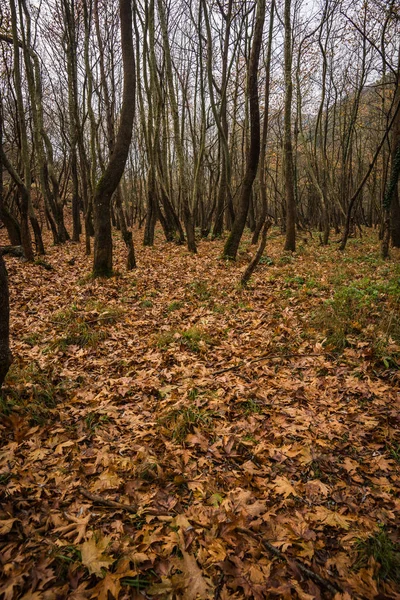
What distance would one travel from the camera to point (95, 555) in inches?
80.6

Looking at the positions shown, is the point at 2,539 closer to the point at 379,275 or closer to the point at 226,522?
the point at 226,522

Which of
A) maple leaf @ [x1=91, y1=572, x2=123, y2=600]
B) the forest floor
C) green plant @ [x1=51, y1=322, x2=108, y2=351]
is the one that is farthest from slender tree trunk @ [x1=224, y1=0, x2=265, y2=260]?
maple leaf @ [x1=91, y1=572, x2=123, y2=600]

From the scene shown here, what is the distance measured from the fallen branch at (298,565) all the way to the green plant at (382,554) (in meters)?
0.22

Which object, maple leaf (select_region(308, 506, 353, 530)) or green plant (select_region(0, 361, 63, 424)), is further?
green plant (select_region(0, 361, 63, 424))

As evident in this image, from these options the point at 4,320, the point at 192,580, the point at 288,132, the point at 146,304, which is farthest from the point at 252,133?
the point at 192,580

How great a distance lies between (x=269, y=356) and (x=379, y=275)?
4695 mm

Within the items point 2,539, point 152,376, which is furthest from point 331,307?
point 2,539

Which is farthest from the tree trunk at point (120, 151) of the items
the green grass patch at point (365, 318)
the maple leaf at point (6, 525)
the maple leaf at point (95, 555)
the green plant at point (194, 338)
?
the maple leaf at point (95, 555)

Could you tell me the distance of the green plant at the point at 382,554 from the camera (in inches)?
78.5

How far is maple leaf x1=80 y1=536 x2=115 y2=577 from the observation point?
198 cm

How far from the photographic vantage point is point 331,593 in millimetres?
1916

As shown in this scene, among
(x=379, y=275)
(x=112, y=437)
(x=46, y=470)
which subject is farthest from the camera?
(x=379, y=275)

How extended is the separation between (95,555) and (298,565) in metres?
1.32

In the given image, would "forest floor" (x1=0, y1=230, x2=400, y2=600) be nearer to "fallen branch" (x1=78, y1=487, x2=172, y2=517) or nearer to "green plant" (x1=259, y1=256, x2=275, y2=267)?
"fallen branch" (x1=78, y1=487, x2=172, y2=517)
